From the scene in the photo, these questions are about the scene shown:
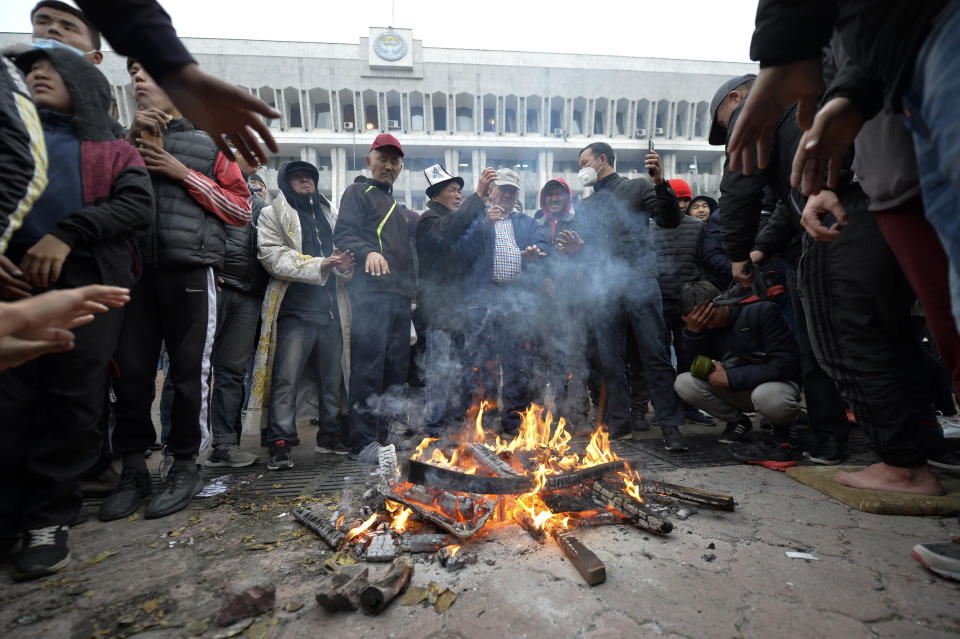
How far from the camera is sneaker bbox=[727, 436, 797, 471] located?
307cm

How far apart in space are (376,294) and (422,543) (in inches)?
92.5

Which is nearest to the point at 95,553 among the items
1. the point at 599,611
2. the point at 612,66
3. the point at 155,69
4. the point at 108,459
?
the point at 108,459

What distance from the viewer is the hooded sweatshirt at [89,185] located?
2145 millimetres

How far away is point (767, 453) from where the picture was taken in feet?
10.8

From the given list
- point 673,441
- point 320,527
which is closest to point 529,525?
point 320,527

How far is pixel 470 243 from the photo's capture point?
4422 millimetres

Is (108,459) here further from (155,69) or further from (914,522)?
(914,522)

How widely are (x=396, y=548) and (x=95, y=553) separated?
56.9 inches

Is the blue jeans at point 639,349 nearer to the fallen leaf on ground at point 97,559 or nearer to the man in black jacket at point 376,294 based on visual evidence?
the man in black jacket at point 376,294

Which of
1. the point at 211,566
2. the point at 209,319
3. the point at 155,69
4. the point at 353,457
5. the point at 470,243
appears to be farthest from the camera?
the point at 470,243

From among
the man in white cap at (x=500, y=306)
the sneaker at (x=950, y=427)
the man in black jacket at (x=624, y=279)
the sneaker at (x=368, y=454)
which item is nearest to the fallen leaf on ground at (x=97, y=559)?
the sneaker at (x=368, y=454)

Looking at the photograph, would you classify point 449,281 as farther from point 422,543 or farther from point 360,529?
point 422,543

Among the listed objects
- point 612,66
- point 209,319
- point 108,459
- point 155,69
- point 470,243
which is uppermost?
point 612,66

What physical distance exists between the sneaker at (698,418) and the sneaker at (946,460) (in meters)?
1.84
